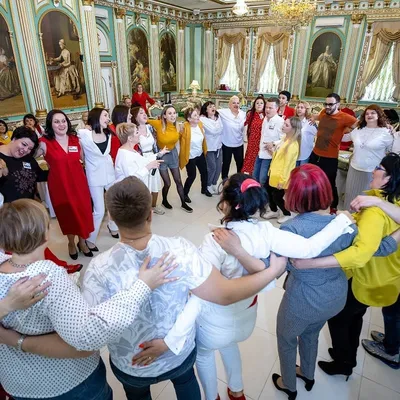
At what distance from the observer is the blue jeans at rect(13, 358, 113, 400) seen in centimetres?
112

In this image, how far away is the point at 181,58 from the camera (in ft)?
36.4

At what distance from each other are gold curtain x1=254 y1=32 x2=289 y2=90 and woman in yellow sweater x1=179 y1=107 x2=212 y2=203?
7.35 metres

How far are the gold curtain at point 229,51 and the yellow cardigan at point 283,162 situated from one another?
8.76 m

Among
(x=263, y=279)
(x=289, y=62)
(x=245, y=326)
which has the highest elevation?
(x=289, y=62)

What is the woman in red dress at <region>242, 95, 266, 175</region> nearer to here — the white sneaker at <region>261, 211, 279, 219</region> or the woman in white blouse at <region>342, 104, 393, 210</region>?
the white sneaker at <region>261, 211, 279, 219</region>

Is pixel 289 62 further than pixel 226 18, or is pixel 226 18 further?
pixel 226 18

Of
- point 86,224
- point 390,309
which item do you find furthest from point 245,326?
point 86,224

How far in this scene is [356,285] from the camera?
1.72 metres

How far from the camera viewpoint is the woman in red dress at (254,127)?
4.63 m

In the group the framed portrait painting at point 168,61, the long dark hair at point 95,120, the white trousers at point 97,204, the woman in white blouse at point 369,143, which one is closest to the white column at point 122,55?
the framed portrait painting at point 168,61

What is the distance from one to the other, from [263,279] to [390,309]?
1.30 metres

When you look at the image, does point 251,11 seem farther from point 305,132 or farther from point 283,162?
point 283,162

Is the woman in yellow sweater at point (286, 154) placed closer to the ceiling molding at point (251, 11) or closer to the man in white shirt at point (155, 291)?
the man in white shirt at point (155, 291)

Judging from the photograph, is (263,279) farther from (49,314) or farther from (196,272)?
(49,314)
